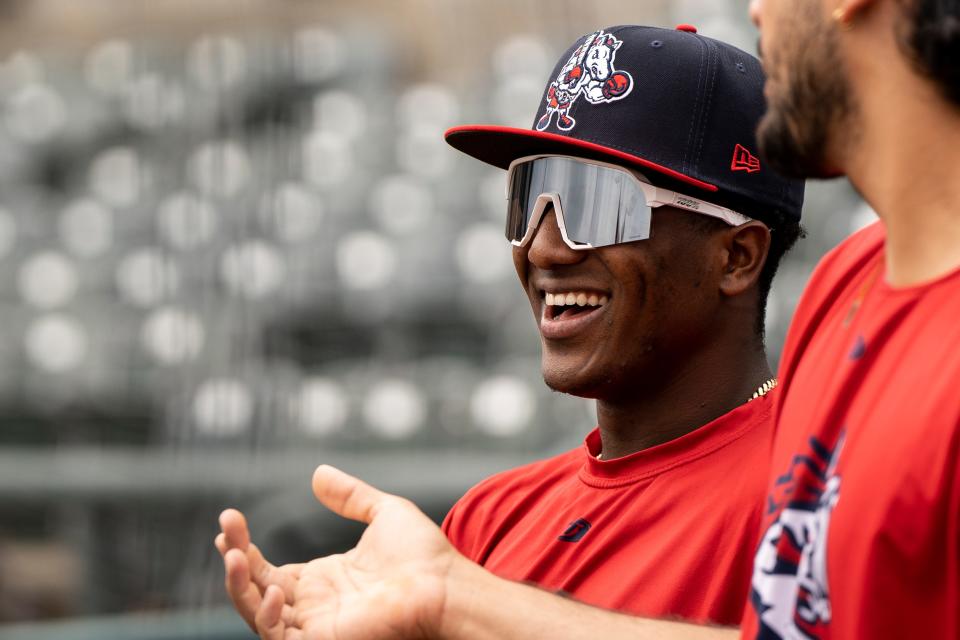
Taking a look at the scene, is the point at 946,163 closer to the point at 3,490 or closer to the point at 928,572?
the point at 928,572

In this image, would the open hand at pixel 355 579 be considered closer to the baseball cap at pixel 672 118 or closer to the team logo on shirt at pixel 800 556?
the team logo on shirt at pixel 800 556

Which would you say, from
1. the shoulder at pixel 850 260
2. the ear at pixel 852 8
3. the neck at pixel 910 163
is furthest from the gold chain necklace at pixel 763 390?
the ear at pixel 852 8

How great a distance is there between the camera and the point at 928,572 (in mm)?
931

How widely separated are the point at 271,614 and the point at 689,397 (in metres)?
0.64

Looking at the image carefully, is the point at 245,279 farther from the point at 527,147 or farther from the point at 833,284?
the point at 833,284

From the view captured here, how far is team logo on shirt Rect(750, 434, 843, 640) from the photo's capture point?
3.37 ft

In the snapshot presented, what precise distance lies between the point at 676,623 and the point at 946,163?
575 mm

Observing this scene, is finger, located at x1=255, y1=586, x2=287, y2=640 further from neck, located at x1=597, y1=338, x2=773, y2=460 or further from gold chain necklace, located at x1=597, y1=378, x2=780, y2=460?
gold chain necklace, located at x1=597, y1=378, x2=780, y2=460

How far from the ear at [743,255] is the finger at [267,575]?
0.71 metres

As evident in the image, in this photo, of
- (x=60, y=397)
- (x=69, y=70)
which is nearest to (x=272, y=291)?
(x=60, y=397)

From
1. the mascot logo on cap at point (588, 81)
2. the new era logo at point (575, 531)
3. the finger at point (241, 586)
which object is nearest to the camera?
the finger at point (241, 586)

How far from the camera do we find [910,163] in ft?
3.46

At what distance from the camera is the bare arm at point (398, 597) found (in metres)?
1.32

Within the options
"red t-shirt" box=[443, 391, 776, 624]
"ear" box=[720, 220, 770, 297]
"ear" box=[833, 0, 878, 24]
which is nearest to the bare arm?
"red t-shirt" box=[443, 391, 776, 624]
